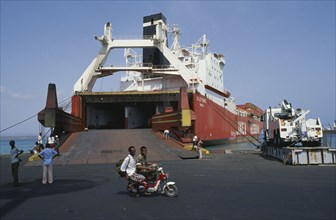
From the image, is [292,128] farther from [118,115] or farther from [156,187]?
[118,115]

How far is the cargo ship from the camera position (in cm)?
2667

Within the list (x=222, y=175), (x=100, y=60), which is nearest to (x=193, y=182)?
(x=222, y=175)

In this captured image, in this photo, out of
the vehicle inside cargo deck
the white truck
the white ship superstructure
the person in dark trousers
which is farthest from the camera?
the vehicle inside cargo deck

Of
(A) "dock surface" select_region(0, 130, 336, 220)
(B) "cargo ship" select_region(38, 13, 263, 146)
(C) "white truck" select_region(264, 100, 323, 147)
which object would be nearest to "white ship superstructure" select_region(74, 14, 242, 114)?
(B) "cargo ship" select_region(38, 13, 263, 146)

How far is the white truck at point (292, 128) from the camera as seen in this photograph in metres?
17.5

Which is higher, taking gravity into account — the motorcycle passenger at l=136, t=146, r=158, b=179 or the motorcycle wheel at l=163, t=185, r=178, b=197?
the motorcycle passenger at l=136, t=146, r=158, b=179

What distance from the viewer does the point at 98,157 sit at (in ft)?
61.7

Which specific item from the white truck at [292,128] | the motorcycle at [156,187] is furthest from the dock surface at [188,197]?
the white truck at [292,128]

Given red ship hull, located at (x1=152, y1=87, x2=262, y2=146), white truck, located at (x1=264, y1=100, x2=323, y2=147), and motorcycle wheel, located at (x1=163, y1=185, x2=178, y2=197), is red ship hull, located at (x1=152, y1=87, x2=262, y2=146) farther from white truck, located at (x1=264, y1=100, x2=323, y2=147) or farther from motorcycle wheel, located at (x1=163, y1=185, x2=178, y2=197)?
motorcycle wheel, located at (x1=163, y1=185, x2=178, y2=197)

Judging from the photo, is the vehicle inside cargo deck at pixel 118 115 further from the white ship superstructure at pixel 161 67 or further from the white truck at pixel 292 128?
the white truck at pixel 292 128

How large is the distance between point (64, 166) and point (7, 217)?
9.80 metres

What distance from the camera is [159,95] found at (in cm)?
3400

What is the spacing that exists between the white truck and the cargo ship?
6945 millimetres

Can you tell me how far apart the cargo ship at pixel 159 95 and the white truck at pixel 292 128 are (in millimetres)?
6945
